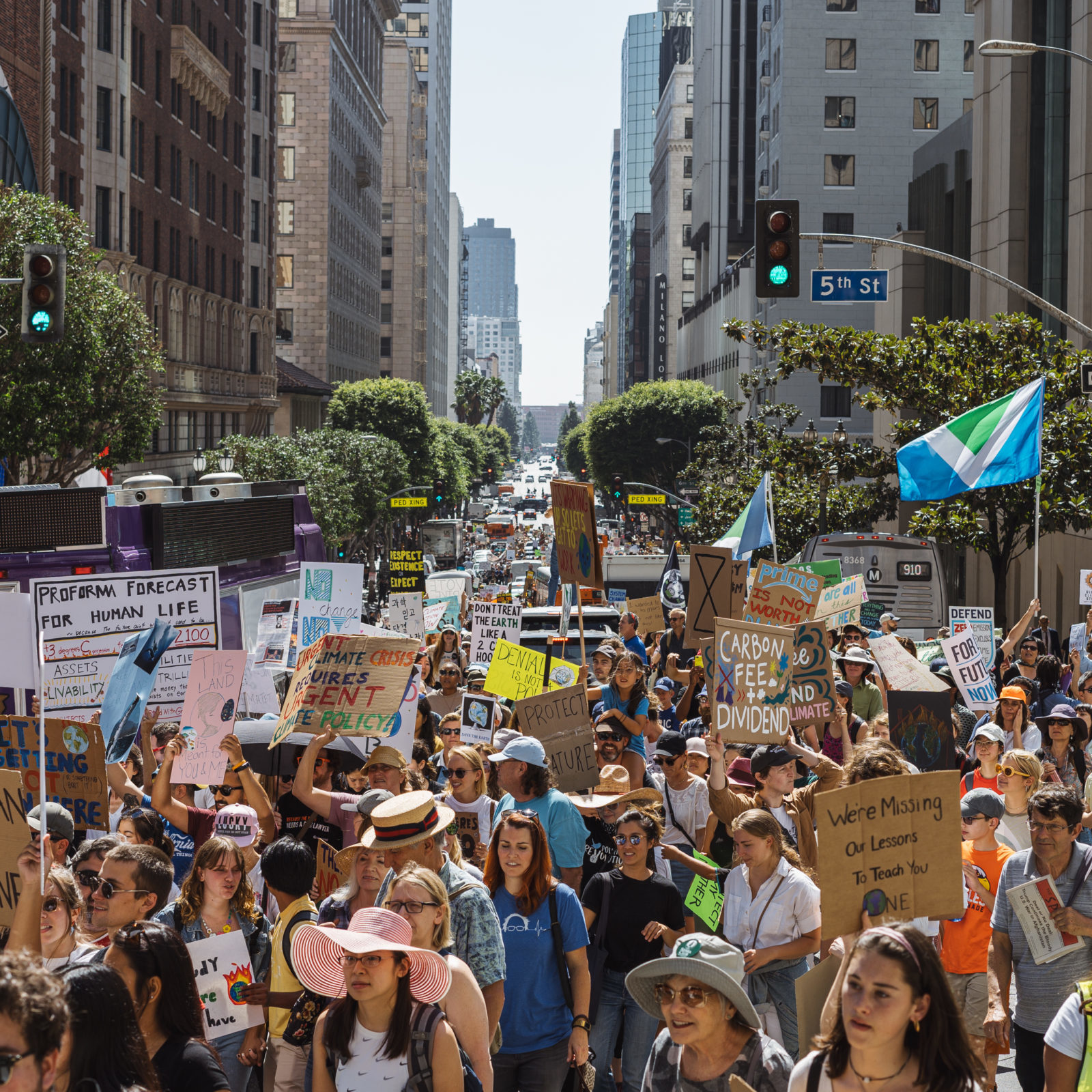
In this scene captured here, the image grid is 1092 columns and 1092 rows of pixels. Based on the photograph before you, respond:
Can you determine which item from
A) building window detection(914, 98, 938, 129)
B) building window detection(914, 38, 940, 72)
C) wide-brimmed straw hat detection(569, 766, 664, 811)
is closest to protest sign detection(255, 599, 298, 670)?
wide-brimmed straw hat detection(569, 766, 664, 811)

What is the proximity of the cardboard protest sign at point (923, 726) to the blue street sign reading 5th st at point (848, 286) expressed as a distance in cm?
800

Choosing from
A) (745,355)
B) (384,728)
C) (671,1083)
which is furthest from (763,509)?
(745,355)

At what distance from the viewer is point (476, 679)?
14852mm

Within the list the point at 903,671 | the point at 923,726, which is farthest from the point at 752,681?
the point at 903,671

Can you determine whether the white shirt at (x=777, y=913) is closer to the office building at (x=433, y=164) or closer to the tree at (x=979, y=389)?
the tree at (x=979, y=389)

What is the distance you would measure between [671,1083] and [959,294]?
4131 centimetres

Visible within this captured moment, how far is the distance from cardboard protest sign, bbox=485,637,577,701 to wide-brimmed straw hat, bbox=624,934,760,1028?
24.7 ft

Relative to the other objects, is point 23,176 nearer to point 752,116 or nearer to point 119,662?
point 119,662

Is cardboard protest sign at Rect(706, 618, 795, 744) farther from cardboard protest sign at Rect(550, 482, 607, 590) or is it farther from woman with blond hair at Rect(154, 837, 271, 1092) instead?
woman with blond hair at Rect(154, 837, 271, 1092)

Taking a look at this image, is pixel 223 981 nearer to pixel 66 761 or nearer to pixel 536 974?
pixel 536 974

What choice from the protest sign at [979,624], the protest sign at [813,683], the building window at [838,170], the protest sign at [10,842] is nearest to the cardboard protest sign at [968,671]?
the protest sign at [979,624]

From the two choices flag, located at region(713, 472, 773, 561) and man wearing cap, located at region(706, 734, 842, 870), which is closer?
man wearing cap, located at region(706, 734, 842, 870)

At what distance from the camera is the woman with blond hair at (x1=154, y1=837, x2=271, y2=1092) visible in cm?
621

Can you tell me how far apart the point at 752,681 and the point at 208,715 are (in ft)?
11.0
